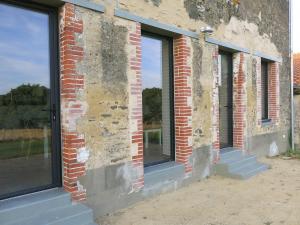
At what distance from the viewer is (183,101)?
20.9ft

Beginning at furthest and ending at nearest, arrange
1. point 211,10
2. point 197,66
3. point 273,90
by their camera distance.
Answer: point 273,90, point 211,10, point 197,66

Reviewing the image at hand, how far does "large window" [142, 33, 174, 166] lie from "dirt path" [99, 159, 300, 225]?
0.87m

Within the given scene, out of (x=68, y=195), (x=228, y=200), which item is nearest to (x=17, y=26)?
(x=68, y=195)

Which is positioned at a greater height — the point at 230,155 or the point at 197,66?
the point at 197,66

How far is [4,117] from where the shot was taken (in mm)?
4145

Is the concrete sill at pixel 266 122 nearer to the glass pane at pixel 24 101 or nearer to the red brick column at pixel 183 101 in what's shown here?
the red brick column at pixel 183 101

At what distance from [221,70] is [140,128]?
147 inches

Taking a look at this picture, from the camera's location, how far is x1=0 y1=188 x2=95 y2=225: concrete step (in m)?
3.77

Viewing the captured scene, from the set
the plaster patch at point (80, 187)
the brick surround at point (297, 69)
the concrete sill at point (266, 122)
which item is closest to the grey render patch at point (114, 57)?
the plaster patch at point (80, 187)

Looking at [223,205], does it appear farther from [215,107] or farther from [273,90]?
[273,90]

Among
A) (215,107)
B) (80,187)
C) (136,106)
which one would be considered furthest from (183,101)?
(80,187)

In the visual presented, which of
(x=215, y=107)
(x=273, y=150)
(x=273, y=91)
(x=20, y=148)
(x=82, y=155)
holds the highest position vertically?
(x=273, y=91)

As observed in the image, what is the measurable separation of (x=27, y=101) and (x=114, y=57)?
56.1 inches

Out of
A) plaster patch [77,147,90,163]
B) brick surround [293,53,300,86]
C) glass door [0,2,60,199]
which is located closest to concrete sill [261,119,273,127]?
brick surround [293,53,300,86]
